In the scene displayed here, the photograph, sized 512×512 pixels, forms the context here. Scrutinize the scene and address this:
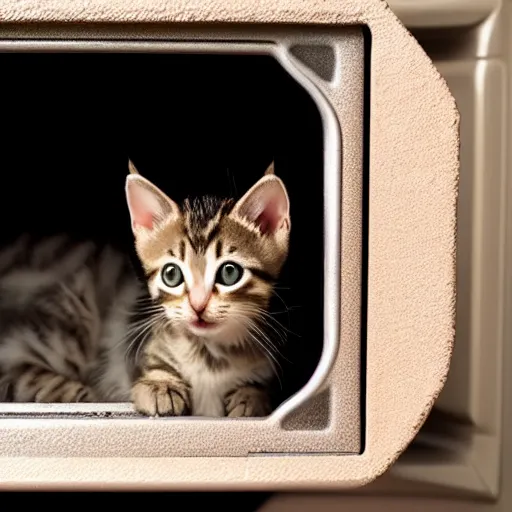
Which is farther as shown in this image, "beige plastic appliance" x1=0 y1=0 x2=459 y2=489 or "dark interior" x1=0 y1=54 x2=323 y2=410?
"dark interior" x1=0 y1=54 x2=323 y2=410

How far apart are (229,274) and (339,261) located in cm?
18

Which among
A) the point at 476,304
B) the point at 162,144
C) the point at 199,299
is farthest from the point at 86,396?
the point at 476,304

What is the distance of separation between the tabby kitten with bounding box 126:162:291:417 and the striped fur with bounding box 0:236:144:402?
0.52 ft

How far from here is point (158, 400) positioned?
917 mm

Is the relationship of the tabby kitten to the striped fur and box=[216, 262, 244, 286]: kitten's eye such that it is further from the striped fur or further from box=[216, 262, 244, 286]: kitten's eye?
the striped fur

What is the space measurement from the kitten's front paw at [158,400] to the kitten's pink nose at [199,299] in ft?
0.39

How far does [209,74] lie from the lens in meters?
1.22

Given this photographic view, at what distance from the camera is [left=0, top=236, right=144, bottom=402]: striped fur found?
1.12 metres

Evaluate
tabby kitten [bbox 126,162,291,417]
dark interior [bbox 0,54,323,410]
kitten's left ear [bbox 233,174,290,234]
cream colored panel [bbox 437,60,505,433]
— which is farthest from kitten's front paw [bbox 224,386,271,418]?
cream colored panel [bbox 437,60,505,433]

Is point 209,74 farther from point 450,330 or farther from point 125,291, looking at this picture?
point 450,330

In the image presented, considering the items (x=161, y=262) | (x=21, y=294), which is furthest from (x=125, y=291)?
(x=161, y=262)

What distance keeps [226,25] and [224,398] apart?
50cm

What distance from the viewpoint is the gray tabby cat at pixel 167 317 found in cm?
94

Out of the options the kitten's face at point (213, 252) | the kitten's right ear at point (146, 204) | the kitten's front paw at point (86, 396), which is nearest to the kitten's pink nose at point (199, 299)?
the kitten's face at point (213, 252)
